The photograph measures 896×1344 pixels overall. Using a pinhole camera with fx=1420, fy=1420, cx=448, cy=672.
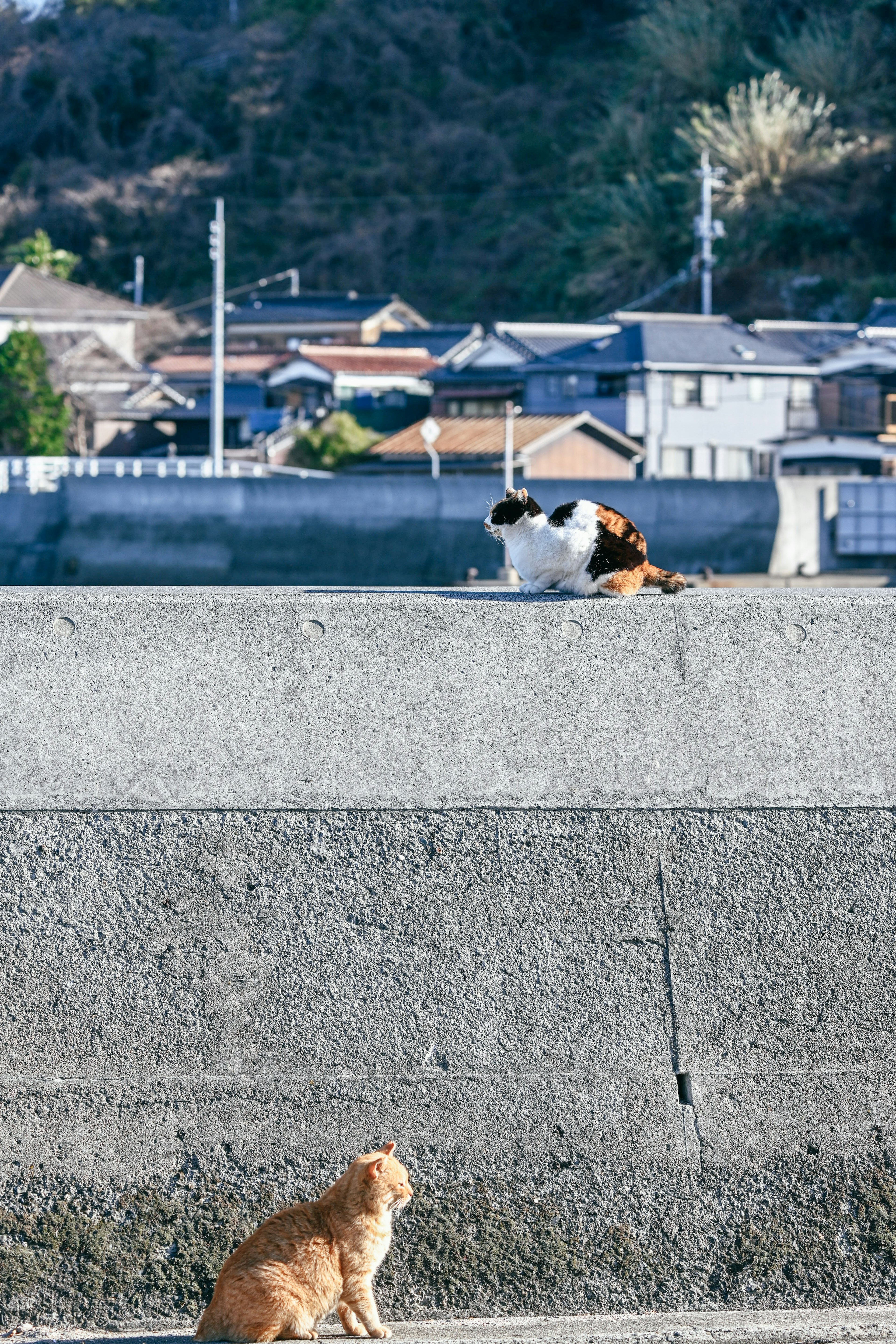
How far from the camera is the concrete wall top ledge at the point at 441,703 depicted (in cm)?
→ 348

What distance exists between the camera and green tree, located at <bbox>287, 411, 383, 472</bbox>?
40969 millimetres

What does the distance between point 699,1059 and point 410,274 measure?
7268 centimetres

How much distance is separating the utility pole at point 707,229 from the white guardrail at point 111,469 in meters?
17.5

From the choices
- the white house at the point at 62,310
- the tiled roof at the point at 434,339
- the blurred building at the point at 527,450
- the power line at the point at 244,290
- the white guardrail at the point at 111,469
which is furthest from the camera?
the power line at the point at 244,290

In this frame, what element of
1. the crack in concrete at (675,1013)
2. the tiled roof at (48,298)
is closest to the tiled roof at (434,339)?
the tiled roof at (48,298)

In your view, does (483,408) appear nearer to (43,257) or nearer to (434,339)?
(434,339)

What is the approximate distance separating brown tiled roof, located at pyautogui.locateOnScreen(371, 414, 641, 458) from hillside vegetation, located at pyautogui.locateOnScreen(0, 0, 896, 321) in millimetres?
16556

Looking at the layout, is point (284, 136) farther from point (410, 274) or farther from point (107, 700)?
point (107, 700)

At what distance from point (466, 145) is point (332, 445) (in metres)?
42.8

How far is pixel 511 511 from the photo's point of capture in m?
4.50

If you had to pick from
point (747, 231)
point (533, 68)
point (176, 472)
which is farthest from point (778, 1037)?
point (533, 68)

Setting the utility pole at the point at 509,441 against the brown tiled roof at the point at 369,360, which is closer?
the utility pole at the point at 509,441

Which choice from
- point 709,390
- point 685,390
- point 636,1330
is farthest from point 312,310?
point 636,1330

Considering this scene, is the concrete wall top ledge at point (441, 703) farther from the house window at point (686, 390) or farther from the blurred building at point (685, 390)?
the house window at point (686, 390)
